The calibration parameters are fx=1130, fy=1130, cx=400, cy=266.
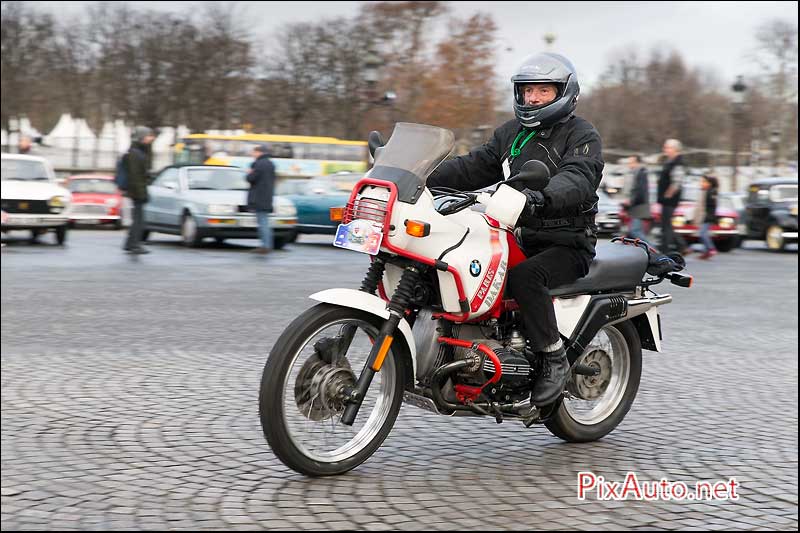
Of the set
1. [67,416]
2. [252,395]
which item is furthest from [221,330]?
[67,416]

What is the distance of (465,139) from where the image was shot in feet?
148

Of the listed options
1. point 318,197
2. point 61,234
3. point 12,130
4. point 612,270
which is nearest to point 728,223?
point 318,197

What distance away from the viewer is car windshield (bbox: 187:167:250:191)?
798 inches

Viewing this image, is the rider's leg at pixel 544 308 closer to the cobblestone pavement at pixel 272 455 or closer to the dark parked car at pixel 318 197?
the cobblestone pavement at pixel 272 455

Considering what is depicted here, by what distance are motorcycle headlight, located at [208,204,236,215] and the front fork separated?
578 inches

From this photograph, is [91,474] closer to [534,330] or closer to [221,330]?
[534,330]

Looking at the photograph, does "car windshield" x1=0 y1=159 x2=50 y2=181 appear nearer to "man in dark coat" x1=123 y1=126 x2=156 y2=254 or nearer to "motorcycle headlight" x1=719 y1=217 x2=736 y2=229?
"man in dark coat" x1=123 y1=126 x2=156 y2=254

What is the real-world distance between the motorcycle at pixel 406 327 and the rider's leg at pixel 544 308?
72 mm

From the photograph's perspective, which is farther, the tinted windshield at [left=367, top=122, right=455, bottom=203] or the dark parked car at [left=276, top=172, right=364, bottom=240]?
the dark parked car at [left=276, top=172, right=364, bottom=240]

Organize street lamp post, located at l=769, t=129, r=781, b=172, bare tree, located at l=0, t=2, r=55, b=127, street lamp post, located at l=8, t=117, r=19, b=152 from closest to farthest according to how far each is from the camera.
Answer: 1. bare tree, located at l=0, t=2, r=55, b=127
2. street lamp post, located at l=8, t=117, r=19, b=152
3. street lamp post, located at l=769, t=129, r=781, b=172

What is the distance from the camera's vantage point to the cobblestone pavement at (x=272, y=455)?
425cm

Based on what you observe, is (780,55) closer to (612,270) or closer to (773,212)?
(773,212)

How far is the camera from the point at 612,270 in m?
5.68

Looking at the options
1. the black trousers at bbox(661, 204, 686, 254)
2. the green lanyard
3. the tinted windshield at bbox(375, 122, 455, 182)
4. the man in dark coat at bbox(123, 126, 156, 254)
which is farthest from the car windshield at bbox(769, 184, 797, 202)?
the tinted windshield at bbox(375, 122, 455, 182)
